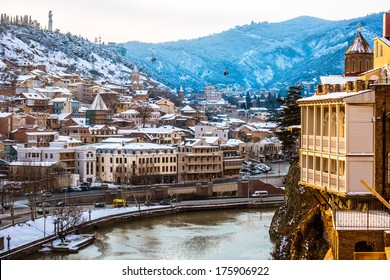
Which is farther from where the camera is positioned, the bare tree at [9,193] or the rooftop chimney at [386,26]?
the bare tree at [9,193]

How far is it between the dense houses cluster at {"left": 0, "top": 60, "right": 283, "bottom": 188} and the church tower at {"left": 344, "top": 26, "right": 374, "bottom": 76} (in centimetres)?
1303

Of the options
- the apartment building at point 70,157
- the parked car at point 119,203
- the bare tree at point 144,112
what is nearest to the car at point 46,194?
the parked car at point 119,203

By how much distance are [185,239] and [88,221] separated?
2781 millimetres

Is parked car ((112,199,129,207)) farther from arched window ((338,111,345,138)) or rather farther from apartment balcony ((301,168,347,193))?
arched window ((338,111,345,138))

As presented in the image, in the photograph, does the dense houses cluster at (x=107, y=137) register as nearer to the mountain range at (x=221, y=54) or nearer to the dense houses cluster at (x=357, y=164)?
the mountain range at (x=221, y=54)

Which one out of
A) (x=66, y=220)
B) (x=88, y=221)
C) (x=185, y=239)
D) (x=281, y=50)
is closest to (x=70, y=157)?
(x=281, y=50)

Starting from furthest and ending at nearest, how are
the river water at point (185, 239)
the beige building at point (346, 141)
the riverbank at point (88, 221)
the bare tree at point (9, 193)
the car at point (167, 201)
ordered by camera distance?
the car at point (167, 201)
the bare tree at point (9, 193)
the riverbank at point (88, 221)
the river water at point (185, 239)
the beige building at point (346, 141)

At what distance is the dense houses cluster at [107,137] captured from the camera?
25297 mm

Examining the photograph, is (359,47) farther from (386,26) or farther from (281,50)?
(281,50)

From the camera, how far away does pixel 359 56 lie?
36.6 feet

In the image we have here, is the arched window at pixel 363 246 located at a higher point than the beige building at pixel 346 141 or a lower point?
lower

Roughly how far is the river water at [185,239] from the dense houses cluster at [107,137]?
17.4 ft

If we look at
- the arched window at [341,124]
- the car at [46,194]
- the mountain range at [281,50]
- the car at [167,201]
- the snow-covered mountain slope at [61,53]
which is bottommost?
the car at [167,201]
